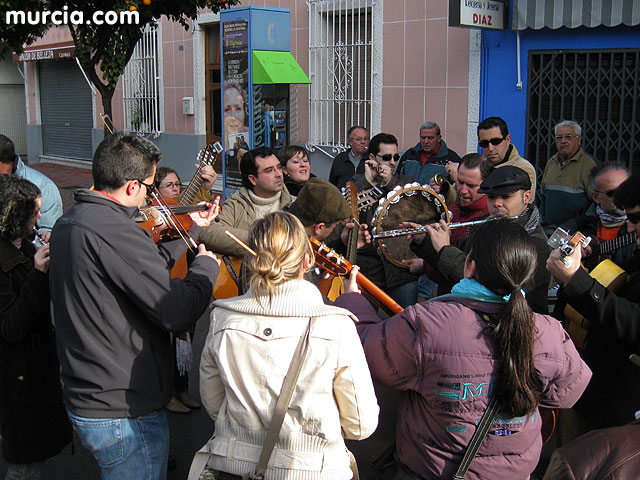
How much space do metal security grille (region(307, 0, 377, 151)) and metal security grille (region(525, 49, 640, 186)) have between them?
9.82 feet

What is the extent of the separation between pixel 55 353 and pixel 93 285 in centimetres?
84

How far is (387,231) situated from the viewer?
3881 mm

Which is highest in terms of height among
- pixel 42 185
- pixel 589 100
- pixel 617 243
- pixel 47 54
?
pixel 47 54

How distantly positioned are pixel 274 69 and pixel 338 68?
1553mm

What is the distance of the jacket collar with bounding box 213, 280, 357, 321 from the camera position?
83.7 inches

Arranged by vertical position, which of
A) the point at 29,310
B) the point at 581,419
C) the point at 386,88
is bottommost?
the point at 581,419

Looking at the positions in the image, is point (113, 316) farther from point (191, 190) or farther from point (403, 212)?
point (191, 190)

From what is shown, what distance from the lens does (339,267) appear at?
109 inches

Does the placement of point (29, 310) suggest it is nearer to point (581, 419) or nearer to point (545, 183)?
point (581, 419)

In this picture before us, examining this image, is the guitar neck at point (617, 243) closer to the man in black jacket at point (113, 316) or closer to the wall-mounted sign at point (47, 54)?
the man in black jacket at point (113, 316)

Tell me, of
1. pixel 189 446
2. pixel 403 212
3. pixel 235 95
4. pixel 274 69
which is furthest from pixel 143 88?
pixel 403 212

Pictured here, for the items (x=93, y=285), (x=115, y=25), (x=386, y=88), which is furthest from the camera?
(x=386, y=88)

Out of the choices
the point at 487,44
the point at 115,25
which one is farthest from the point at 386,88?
the point at 115,25

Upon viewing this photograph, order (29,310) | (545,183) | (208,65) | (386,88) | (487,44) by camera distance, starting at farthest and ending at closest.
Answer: (208,65) < (386,88) < (487,44) < (545,183) < (29,310)
